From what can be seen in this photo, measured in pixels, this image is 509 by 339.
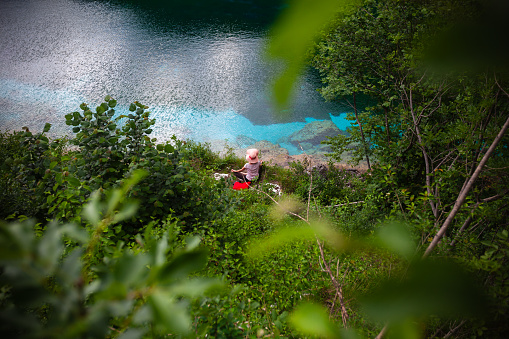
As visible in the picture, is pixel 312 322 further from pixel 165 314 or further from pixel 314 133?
pixel 314 133

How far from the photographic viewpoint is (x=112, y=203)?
419 mm

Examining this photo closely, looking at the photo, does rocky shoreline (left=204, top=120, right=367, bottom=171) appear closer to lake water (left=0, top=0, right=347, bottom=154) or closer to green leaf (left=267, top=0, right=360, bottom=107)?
lake water (left=0, top=0, right=347, bottom=154)

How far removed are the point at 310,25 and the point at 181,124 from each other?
963 centimetres

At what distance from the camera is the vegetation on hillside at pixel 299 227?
0.87 ft

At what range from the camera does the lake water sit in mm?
9531

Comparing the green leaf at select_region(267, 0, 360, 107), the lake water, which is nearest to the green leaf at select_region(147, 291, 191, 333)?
the green leaf at select_region(267, 0, 360, 107)

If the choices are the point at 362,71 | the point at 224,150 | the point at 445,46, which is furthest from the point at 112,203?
the point at 224,150

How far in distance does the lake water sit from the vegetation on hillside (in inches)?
166

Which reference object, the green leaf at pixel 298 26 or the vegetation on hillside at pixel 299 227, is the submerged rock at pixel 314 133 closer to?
the vegetation on hillside at pixel 299 227

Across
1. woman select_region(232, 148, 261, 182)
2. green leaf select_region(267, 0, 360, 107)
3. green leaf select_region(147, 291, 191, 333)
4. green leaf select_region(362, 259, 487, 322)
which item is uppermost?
green leaf select_region(267, 0, 360, 107)

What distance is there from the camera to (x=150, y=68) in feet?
37.7

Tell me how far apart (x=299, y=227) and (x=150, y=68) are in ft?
41.0

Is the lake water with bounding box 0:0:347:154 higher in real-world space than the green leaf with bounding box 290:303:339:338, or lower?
lower

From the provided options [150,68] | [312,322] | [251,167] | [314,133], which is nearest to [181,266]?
[312,322]
